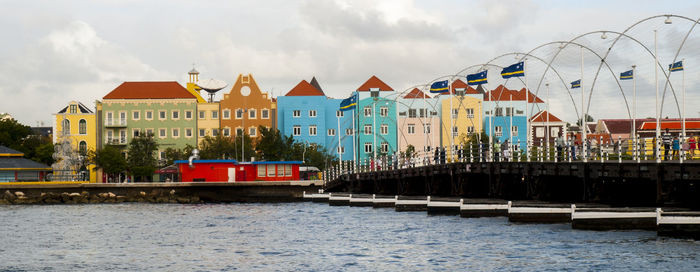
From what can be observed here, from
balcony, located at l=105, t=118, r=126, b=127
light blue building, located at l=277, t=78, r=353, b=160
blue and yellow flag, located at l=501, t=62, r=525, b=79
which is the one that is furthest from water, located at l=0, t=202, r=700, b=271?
light blue building, located at l=277, t=78, r=353, b=160

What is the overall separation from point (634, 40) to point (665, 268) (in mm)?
27643

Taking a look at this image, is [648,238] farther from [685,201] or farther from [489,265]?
[489,265]

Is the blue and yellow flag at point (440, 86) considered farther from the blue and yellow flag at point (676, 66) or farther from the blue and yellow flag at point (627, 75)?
the blue and yellow flag at point (676, 66)

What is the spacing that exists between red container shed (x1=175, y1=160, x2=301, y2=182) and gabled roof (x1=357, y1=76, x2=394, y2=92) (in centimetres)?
4378

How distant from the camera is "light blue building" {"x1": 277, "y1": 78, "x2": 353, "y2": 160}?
14788cm

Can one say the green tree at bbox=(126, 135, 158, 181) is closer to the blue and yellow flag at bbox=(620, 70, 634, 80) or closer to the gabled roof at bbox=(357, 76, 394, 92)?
the gabled roof at bbox=(357, 76, 394, 92)

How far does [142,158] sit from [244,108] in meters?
19.4

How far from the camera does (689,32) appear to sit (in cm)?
5078

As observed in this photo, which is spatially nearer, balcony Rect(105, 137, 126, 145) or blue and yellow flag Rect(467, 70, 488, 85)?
blue and yellow flag Rect(467, 70, 488, 85)

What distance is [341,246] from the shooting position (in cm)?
4362

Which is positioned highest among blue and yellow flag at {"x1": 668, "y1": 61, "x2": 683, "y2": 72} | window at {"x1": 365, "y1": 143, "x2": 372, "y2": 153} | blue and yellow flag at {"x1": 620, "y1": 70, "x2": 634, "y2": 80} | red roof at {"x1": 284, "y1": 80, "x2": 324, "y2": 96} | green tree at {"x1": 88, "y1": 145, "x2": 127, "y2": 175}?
red roof at {"x1": 284, "y1": 80, "x2": 324, "y2": 96}

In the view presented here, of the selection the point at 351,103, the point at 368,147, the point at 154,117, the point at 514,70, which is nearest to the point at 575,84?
the point at 514,70

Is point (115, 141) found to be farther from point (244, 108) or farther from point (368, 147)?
point (368, 147)

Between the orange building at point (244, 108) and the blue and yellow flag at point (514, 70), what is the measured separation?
80.0m
